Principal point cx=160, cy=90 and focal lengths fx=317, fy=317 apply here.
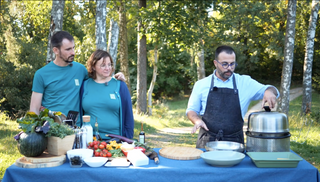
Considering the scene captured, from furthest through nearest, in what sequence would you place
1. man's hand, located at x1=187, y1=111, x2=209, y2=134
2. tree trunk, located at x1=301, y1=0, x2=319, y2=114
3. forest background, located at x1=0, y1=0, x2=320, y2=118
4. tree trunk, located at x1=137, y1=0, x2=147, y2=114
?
tree trunk, located at x1=137, y1=0, x2=147, y2=114 < tree trunk, located at x1=301, y1=0, x2=319, y2=114 < forest background, located at x1=0, y1=0, x2=320, y2=118 < man's hand, located at x1=187, y1=111, x2=209, y2=134

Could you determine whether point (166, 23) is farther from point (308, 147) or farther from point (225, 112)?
point (225, 112)

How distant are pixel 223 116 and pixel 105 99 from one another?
1221 millimetres

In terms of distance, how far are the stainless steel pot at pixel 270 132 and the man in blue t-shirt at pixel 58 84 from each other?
148 centimetres

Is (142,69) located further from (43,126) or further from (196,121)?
(43,126)

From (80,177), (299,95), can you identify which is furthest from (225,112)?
(299,95)

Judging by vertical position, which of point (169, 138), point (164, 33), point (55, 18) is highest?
point (164, 33)

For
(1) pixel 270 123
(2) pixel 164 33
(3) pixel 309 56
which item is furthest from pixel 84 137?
(3) pixel 309 56

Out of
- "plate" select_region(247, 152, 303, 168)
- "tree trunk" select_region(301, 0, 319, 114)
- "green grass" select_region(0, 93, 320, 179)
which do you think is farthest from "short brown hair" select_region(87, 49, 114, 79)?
"tree trunk" select_region(301, 0, 319, 114)

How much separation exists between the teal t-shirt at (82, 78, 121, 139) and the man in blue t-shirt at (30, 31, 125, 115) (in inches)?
7.5

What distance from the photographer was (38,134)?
246 centimetres

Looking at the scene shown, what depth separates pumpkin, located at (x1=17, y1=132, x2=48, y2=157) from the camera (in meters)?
2.40

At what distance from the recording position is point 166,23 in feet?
34.7

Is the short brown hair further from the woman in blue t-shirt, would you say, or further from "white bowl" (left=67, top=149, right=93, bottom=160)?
"white bowl" (left=67, top=149, right=93, bottom=160)

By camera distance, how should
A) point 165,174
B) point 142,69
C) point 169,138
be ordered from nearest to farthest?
point 165,174 < point 169,138 < point 142,69
